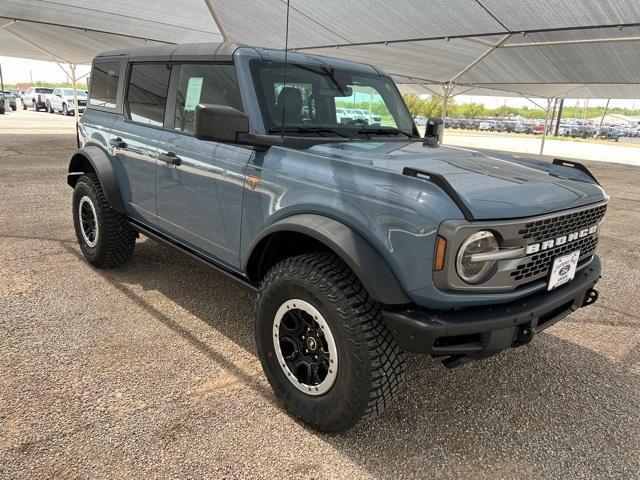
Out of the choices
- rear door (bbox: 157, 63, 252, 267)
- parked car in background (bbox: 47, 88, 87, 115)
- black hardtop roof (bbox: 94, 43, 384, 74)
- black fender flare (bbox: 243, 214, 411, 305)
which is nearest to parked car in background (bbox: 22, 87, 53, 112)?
parked car in background (bbox: 47, 88, 87, 115)

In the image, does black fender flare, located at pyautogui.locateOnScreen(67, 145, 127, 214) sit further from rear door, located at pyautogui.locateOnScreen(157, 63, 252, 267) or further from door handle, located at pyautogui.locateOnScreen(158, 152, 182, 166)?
door handle, located at pyautogui.locateOnScreen(158, 152, 182, 166)

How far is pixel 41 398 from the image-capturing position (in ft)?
8.25

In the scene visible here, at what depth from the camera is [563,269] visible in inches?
93.1

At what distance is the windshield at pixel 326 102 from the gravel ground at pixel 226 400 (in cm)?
150

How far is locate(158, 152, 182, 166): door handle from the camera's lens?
3.18 metres

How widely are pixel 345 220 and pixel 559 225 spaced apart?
1.01m

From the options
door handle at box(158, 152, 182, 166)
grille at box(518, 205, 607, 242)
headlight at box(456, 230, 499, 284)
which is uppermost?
door handle at box(158, 152, 182, 166)

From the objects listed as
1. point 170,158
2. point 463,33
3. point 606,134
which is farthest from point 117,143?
point 606,134

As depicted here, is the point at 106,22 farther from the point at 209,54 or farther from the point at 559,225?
the point at 559,225

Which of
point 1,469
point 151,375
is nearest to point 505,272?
point 151,375

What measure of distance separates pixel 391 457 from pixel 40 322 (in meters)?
2.55

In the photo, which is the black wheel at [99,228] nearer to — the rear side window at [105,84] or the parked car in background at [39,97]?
the rear side window at [105,84]

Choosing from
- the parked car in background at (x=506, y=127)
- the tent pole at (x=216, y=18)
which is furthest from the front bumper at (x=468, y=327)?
the parked car in background at (x=506, y=127)

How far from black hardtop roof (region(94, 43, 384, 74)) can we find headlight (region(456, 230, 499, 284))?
5.89 ft
